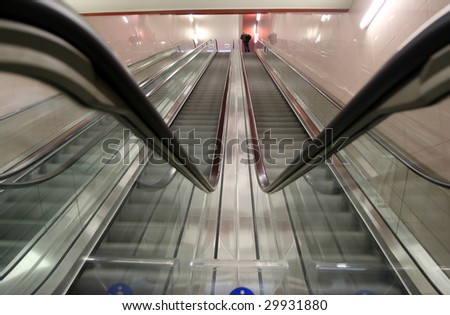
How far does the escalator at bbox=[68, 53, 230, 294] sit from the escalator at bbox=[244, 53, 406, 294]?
1072 mm

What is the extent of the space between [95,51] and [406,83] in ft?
2.74

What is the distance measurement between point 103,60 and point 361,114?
2.84 ft

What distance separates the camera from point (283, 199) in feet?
11.7

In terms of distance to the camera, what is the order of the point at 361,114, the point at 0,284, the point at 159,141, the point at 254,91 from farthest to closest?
1. the point at 254,91
2. the point at 0,284
3. the point at 159,141
4. the point at 361,114

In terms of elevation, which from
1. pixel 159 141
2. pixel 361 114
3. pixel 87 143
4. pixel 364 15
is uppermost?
pixel 364 15

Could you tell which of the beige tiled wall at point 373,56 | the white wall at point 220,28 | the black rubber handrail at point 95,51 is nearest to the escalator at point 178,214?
the black rubber handrail at point 95,51

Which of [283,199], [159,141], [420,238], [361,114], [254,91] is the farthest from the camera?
[254,91]

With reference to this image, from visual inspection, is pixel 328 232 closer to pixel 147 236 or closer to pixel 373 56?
pixel 147 236

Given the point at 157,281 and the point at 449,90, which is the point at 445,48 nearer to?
the point at 449,90

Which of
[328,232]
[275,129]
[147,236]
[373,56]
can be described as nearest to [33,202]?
[147,236]

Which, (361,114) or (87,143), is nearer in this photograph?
(361,114)

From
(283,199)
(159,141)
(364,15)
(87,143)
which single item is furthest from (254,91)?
(159,141)

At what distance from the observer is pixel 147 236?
2.77 m
